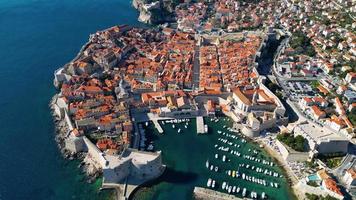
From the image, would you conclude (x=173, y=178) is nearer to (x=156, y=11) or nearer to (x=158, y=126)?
(x=158, y=126)

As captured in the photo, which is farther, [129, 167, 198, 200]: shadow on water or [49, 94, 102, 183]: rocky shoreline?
[49, 94, 102, 183]: rocky shoreline

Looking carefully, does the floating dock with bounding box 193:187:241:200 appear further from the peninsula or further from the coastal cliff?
the coastal cliff

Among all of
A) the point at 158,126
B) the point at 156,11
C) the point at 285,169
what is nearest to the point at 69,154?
the point at 158,126

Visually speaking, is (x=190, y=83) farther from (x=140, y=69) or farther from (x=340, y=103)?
(x=340, y=103)

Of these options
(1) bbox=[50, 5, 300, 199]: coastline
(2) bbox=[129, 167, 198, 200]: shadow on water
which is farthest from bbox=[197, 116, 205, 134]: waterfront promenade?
(1) bbox=[50, 5, 300, 199]: coastline

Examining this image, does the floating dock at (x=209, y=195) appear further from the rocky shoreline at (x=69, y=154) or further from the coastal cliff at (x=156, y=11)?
the coastal cliff at (x=156, y=11)

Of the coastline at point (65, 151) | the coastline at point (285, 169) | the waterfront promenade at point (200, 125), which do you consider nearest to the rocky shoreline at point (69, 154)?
the coastline at point (65, 151)
